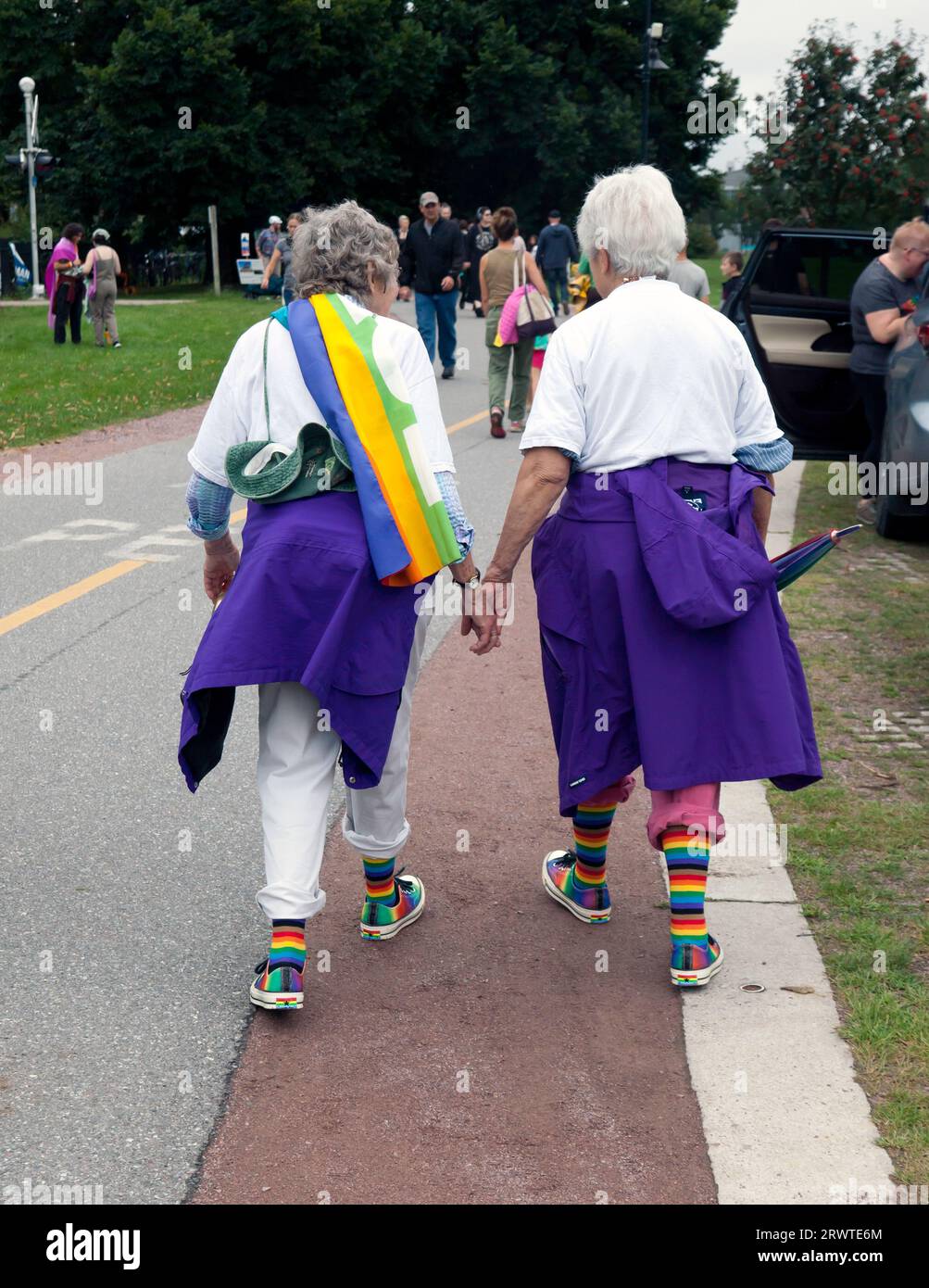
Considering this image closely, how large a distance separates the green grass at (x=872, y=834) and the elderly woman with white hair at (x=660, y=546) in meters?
0.44

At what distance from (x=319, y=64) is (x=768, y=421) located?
45434mm

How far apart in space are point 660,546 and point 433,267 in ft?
49.5

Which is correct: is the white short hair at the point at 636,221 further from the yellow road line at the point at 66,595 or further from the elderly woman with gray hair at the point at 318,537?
the yellow road line at the point at 66,595

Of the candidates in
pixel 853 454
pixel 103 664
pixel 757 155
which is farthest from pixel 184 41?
pixel 103 664

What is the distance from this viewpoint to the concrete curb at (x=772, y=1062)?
2.97 m

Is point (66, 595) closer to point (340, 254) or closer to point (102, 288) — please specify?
point (340, 254)

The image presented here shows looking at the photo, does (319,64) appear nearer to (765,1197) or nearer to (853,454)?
(853,454)

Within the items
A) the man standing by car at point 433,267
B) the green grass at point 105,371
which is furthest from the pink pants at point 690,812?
the man standing by car at point 433,267

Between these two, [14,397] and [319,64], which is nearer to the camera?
[14,397]

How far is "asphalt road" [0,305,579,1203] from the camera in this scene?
3137mm

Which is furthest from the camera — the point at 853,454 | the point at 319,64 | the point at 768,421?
the point at 319,64

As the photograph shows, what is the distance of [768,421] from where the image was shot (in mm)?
3865

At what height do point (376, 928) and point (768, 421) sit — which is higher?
point (768, 421)

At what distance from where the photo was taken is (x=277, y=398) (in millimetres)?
3562
